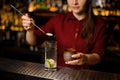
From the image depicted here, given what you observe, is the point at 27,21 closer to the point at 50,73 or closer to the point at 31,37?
the point at 31,37

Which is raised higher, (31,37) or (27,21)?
(27,21)

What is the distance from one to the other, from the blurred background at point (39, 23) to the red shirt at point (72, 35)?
1640 mm

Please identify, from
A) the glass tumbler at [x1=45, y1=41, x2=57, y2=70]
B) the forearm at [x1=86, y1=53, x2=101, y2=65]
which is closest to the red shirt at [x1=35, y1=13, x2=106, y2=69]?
the forearm at [x1=86, y1=53, x2=101, y2=65]

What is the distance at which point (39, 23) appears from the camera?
16.6ft

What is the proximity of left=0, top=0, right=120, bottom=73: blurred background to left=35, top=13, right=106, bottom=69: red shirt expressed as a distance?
1640 mm

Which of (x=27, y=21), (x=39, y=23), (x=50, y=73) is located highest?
(x=27, y=21)

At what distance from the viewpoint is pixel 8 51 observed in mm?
4883

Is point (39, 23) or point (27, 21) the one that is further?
point (39, 23)

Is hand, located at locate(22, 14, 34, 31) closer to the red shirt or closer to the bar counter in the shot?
the bar counter

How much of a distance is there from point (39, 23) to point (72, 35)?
268 centimetres

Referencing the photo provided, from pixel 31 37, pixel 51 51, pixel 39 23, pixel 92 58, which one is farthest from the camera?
pixel 39 23

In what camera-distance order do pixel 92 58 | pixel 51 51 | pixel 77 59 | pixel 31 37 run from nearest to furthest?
pixel 77 59
pixel 51 51
pixel 92 58
pixel 31 37

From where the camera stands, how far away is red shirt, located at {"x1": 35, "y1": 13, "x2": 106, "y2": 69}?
2.34 metres

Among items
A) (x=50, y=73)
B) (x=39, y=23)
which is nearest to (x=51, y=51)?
(x=50, y=73)
